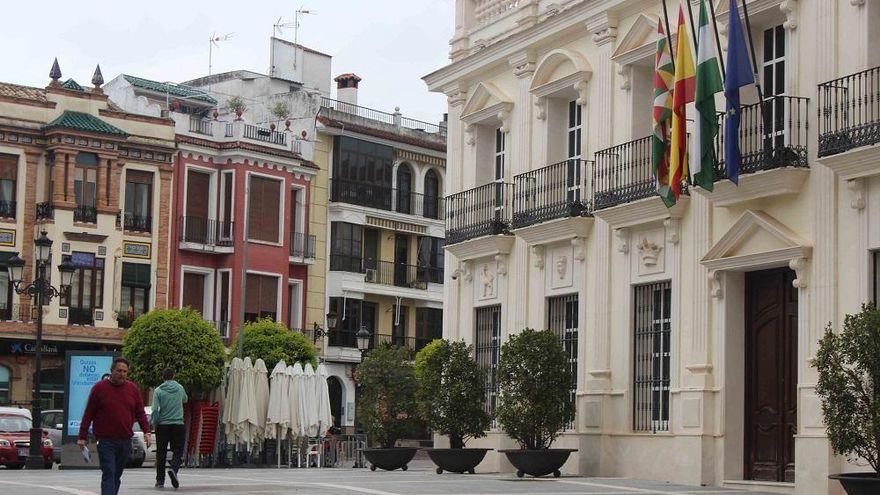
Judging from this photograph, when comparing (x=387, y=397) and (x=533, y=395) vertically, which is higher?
(x=533, y=395)

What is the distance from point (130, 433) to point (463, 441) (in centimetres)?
1150

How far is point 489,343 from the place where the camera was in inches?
1188

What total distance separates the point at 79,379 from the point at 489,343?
9.27m

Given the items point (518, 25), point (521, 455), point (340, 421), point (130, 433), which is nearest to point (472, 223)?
point (518, 25)

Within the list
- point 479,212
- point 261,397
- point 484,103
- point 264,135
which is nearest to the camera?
point 479,212

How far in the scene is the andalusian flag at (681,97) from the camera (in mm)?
22125

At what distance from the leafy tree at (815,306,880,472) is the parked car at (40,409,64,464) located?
77.5 ft

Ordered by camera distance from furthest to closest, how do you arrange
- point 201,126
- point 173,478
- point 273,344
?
1. point 201,126
2. point 273,344
3. point 173,478

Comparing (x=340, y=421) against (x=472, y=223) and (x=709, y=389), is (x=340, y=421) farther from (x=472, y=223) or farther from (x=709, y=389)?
(x=709, y=389)

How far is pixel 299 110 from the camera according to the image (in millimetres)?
59750

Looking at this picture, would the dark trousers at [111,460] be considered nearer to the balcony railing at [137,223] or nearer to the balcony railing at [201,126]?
the balcony railing at [137,223]

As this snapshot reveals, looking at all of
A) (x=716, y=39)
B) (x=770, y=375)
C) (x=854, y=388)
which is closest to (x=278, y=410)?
(x=770, y=375)

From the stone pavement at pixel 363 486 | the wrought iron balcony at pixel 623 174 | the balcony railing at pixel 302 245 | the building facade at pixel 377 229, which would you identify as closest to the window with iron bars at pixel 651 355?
the stone pavement at pixel 363 486

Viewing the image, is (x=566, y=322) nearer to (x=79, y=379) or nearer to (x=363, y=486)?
(x=363, y=486)
